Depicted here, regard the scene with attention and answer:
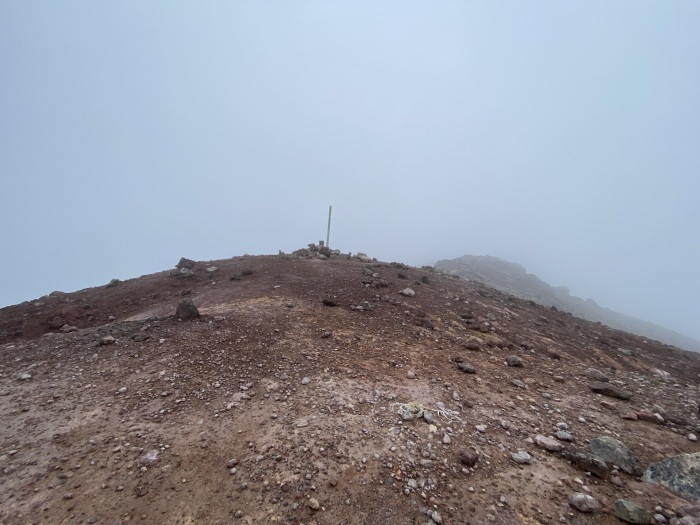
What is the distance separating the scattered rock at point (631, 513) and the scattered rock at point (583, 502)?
23 cm

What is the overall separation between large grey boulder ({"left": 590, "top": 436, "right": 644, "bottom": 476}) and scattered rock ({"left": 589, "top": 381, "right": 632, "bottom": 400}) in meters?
2.06

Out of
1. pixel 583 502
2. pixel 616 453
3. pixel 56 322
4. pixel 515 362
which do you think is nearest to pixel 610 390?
pixel 515 362

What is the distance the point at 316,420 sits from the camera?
5406 millimetres

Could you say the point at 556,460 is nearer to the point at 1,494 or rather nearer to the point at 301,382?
the point at 301,382

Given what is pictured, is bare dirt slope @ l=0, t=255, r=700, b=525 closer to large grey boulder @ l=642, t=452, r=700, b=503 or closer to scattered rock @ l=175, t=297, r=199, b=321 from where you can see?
large grey boulder @ l=642, t=452, r=700, b=503

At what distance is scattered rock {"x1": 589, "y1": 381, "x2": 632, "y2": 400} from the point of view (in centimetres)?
677

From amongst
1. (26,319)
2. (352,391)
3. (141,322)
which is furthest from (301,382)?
(26,319)

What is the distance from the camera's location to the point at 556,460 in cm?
485

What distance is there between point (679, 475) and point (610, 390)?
2714mm

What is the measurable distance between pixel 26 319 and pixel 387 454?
49.7 ft

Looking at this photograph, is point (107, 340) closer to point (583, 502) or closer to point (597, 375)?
point (583, 502)

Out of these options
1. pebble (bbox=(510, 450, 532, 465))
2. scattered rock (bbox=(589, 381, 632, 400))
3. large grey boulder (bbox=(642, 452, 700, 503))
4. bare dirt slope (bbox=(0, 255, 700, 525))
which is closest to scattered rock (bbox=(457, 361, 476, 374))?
bare dirt slope (bbox=(0, 255, 700, 525))

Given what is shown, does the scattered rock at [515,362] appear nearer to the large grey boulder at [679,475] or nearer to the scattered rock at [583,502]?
the large grey boulder at [679,475]

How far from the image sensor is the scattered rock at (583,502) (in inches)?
158
